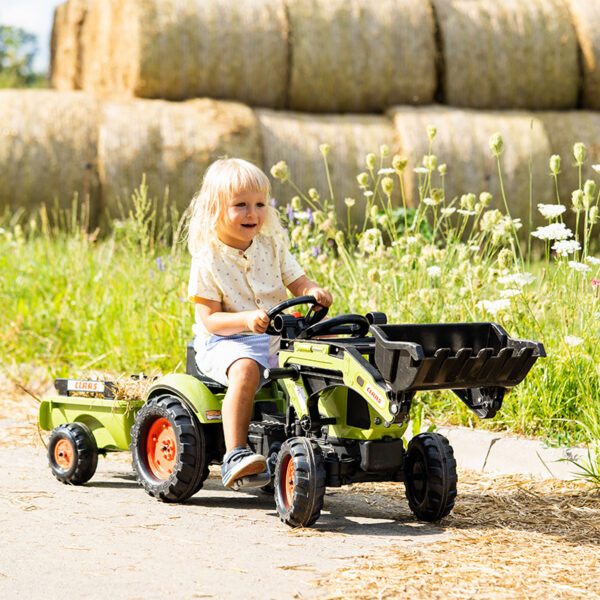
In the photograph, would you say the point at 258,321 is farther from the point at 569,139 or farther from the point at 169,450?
the point at 569,139

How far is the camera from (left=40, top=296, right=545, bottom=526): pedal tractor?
308cm

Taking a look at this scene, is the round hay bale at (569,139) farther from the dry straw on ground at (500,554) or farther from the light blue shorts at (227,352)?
the light blue shorts at (227,352)

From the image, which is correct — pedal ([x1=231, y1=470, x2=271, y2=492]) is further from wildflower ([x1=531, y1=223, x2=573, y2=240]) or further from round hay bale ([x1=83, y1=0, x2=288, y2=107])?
round hay bale ([x1=83, y1=0, x2=288, y2=107])

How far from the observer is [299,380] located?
139 inches

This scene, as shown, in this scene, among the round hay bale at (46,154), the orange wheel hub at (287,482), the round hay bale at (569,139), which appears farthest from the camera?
the round hay bale at (569,139)

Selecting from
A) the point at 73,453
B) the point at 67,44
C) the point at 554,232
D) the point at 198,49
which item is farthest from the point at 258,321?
the point at 67,44

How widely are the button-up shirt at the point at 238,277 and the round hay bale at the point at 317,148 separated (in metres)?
4.73

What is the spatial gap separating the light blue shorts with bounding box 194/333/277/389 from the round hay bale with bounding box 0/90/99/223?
4.85 m

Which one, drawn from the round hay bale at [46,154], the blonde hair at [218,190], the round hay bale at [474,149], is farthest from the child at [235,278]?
the round hay bale at [474,149]

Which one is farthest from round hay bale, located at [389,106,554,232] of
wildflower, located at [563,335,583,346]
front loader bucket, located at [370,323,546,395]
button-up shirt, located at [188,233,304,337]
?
front loader bucket, located at [370,323,546,395]

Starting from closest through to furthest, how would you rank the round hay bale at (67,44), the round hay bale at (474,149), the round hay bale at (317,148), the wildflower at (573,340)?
the wildflower at (573,340), the round hay bale at (317,148), the round hay bale at (474,149), the round hay bale at (67,44)

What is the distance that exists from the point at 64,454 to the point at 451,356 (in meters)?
1.76

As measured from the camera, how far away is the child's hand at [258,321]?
3.45 meters

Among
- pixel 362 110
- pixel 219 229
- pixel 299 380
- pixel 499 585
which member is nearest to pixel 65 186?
pixel 362 110
